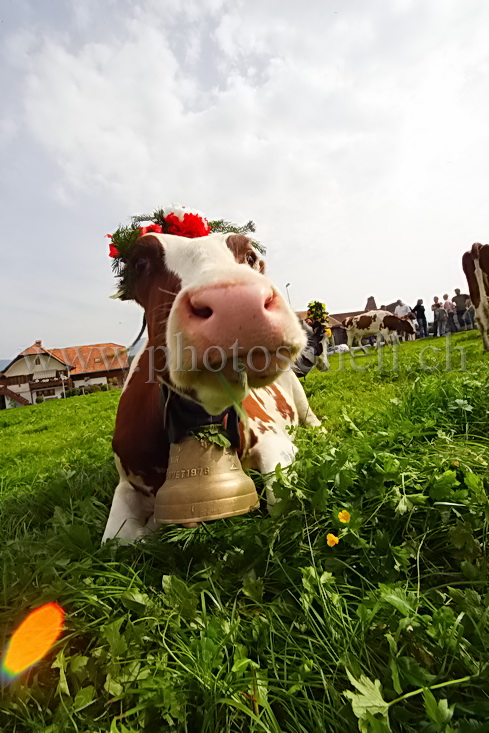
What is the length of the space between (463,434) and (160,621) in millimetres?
2087

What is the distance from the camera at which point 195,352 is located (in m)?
1.44

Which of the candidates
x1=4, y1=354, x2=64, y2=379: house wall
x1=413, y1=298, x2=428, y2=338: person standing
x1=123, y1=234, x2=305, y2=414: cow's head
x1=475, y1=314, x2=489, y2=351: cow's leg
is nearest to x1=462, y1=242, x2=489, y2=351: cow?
x1=475, y1=314, x2=489, y2=351: cow's leg

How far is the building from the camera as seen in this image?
1507 inches

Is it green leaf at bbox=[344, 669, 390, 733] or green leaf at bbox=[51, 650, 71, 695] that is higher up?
green leaf at bbox=[51, 650, 71, 695]

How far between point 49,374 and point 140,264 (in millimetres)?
49736

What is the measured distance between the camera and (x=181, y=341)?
147 cm

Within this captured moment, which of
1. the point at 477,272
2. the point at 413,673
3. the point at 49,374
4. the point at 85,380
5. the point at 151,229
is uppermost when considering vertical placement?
the point at 49,374

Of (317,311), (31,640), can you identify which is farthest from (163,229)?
(317,311)

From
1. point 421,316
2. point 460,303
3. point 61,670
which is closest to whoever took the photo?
point 61,670

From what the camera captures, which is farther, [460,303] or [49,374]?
[49,374]

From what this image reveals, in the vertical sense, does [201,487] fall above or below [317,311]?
below

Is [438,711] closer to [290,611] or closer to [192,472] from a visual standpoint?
[290,611]

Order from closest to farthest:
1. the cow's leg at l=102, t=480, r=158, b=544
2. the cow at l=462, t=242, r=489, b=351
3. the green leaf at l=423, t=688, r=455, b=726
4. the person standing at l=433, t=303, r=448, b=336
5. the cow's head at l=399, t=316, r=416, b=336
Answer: the green leaf at l=423, t=688, r=455, b=726 → the cow's leg at l=102, t=480, r=158, b=544 → the cow at l=462, t=242, r=489, b=351 → the person standing at l=433, t=303, r=448, b=336 → the cow's head at l=399, t=316, r=416, b=336

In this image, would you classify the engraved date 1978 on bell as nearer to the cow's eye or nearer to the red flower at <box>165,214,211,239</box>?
the cow's eye
